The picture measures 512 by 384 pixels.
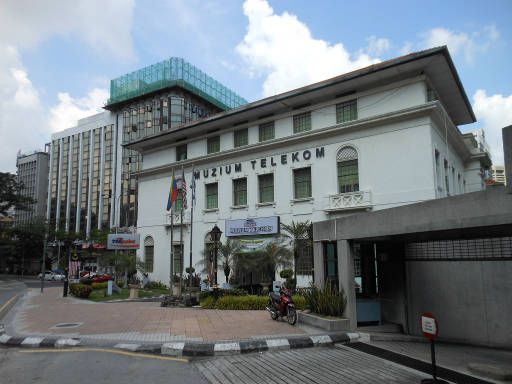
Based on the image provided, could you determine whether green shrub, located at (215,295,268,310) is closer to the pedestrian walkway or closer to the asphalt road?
the pedestrian walkway

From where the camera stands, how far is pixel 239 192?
3144 cm

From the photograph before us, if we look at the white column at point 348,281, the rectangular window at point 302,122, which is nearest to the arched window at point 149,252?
the rectangular window at point 302,122

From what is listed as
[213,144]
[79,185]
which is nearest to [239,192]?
[213,144]

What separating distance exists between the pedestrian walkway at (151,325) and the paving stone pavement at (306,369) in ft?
6.22

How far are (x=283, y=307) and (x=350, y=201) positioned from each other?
12694 mm

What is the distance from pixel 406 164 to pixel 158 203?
21.7m

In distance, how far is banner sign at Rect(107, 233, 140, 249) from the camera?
33688 mm

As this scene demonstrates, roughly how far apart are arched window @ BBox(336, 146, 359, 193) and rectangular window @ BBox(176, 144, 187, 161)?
14.7 metres

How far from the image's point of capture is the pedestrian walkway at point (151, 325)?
11.7 meters

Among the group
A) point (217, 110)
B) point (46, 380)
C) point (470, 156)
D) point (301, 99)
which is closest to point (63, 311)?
point (46, 380)

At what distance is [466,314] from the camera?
11.3m

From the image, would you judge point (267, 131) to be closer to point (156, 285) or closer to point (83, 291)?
point (156, 285)

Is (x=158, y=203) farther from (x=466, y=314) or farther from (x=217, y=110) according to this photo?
(x=217, y=110)

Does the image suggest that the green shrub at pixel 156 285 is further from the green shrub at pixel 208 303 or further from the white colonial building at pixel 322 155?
the green shrub at pixel 208 303
